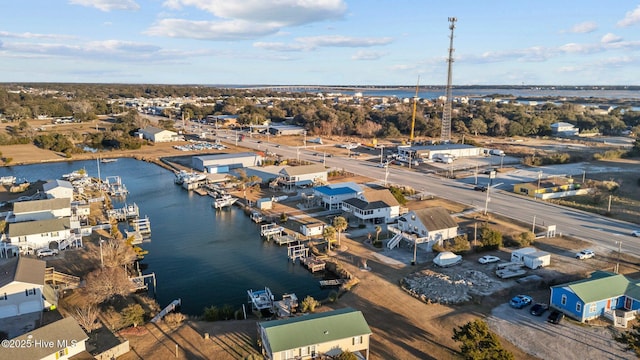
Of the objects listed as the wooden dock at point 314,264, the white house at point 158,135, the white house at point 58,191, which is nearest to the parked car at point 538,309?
the wooden dock at point 314,264

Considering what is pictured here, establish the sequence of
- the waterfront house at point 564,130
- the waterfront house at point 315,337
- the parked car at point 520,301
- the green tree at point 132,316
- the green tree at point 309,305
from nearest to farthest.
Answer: the waterfront house at point 315,337, the green tree at point 132,316, the green tree at point 309,305, the parked car at point 520,301, the waterfront house at point 564,130

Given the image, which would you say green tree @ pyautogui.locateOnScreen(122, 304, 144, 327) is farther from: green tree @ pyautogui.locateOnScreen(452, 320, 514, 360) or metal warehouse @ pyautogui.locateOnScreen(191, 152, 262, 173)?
metal warehouse @ pyautogui.locateOnScreen(191, 152, 262, 173)

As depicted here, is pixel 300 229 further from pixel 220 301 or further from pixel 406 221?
pixel 220 301

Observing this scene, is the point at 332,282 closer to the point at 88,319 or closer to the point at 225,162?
the point at 88,319

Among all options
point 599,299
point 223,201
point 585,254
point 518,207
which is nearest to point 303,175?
point 223,201

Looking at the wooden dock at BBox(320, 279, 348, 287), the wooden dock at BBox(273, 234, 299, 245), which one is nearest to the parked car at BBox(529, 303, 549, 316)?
the wooden dock at BBox(320, 279, 348, 287)

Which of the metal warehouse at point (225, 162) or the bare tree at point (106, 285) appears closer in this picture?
the bare tree at point (106, 285)

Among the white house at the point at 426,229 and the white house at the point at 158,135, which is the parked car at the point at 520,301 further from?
the white house at the point at 158,135
